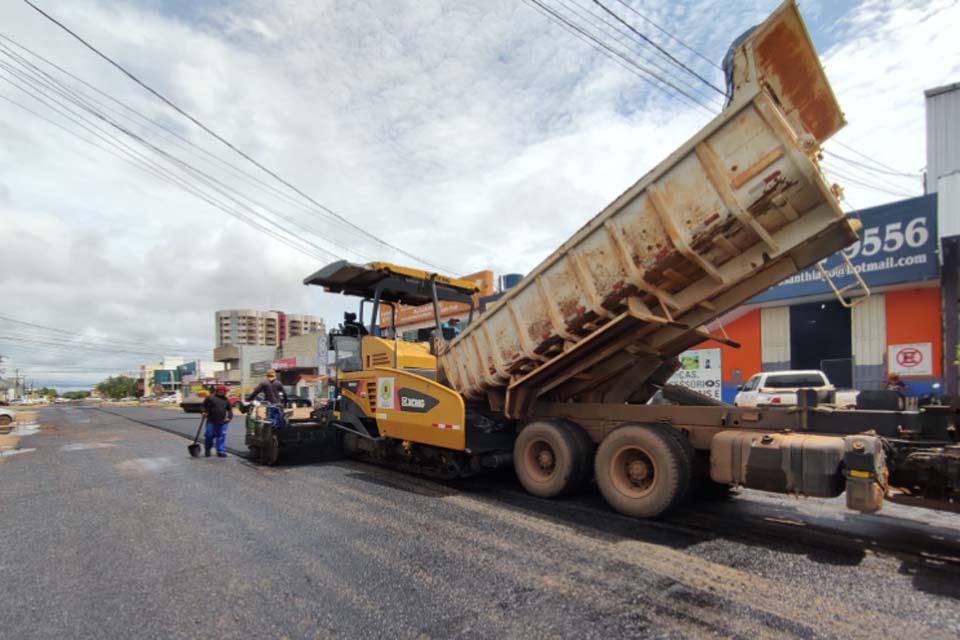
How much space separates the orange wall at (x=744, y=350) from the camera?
18172 mm

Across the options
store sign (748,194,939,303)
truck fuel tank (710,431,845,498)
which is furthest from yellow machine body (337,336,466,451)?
store sign (748,194,939,303)

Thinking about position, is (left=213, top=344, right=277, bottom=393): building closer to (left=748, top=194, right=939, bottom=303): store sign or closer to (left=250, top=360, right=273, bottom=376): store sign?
(left=250, top=360, right=273, bottom=376): store sign

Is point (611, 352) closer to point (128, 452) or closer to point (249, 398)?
point (249, 398)

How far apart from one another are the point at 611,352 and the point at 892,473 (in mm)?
2477

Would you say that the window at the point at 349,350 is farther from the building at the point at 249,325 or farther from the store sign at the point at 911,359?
the building at the point at 249,325

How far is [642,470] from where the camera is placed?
5.03 metres

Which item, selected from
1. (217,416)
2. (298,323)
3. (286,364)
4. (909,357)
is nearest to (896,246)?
(909,357)

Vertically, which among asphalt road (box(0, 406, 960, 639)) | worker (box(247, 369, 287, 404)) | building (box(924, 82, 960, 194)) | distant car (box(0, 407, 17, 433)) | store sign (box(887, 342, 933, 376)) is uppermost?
building (box(924, 82, 960, 194))

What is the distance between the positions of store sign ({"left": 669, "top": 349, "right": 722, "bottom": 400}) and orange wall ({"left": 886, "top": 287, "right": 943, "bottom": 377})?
5036mm

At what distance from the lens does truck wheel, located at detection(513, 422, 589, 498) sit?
18.1 ft

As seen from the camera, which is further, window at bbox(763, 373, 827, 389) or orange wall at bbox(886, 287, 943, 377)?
orange wall at bbox(886, 287, 943, 377)

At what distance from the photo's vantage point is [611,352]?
5.47 m

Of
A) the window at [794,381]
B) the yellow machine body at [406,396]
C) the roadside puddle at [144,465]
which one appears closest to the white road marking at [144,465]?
the roadside puddle at [144,465]

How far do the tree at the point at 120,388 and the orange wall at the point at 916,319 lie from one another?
485 ft
